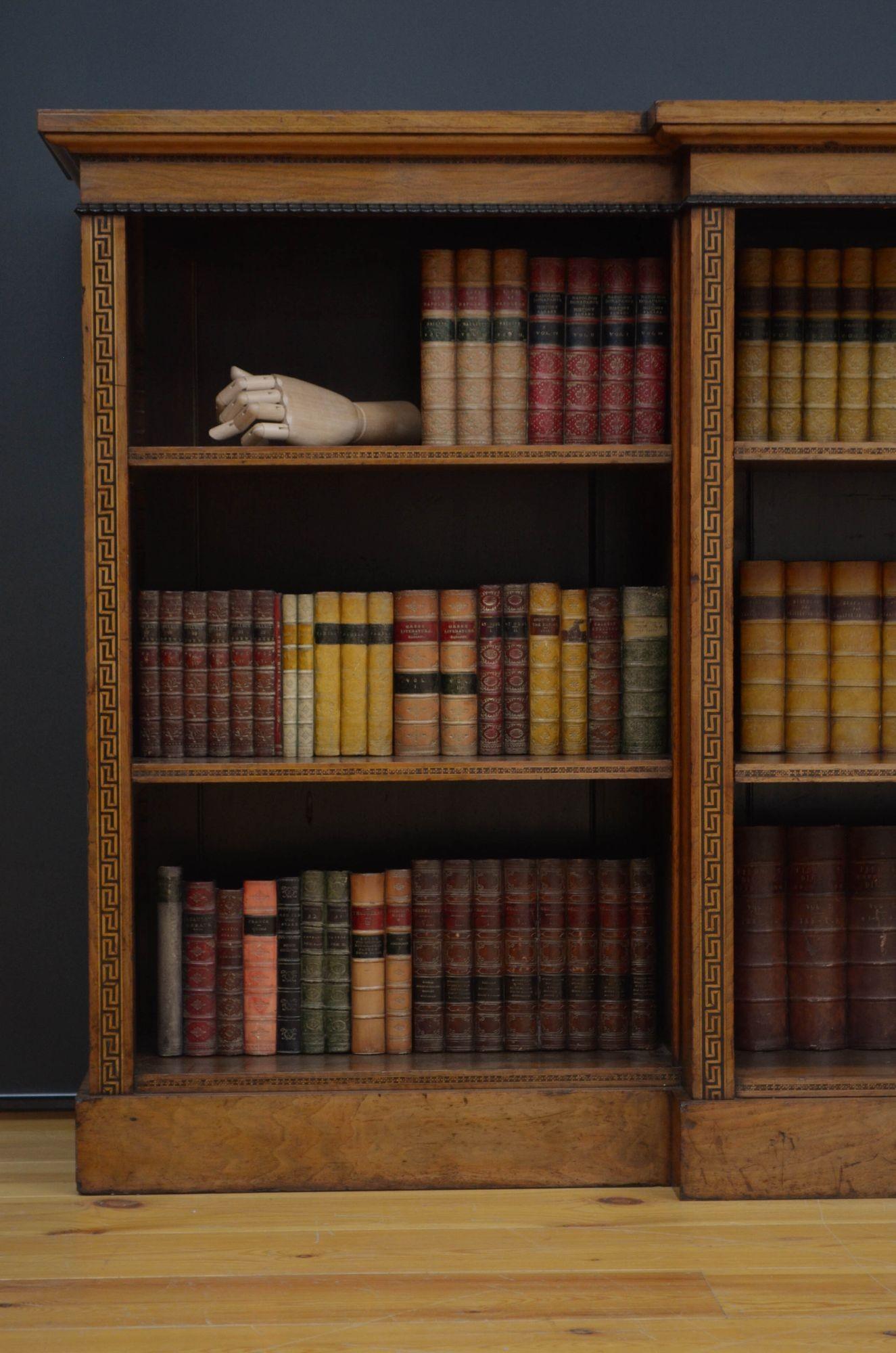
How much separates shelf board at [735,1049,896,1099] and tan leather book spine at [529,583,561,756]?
27.1 inches

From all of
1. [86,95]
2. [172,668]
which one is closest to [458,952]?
[172,668]

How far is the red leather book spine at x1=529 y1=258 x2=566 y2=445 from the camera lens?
8.30 ft

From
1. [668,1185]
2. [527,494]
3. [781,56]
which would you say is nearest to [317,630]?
[527,494]

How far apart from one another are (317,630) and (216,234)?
873 millimetres

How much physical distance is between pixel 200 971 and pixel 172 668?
578 millimetres

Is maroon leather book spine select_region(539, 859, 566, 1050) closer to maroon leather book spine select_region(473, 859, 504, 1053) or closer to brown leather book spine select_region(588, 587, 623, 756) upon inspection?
maroon leather book spine select_region(473, 859, 504, 1053)

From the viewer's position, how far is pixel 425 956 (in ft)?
8.52

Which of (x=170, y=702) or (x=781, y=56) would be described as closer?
(x=170, y=702)

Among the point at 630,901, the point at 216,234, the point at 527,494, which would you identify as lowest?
the point at 630,901

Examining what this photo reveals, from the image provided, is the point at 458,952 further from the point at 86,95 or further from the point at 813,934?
the point at 86,95

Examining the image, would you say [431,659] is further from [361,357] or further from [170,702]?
[361,357]

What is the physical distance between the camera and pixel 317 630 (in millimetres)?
2572

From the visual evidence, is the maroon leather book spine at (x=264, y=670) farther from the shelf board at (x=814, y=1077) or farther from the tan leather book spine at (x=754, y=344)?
the shelf board at (x=814, y=1077)

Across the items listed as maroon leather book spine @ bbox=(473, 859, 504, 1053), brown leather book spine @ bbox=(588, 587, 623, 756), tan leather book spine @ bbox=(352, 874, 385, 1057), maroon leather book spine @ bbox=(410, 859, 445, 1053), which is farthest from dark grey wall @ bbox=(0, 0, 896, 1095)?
brown leather book spine @ bbox=(588, 587, 623, 756)
